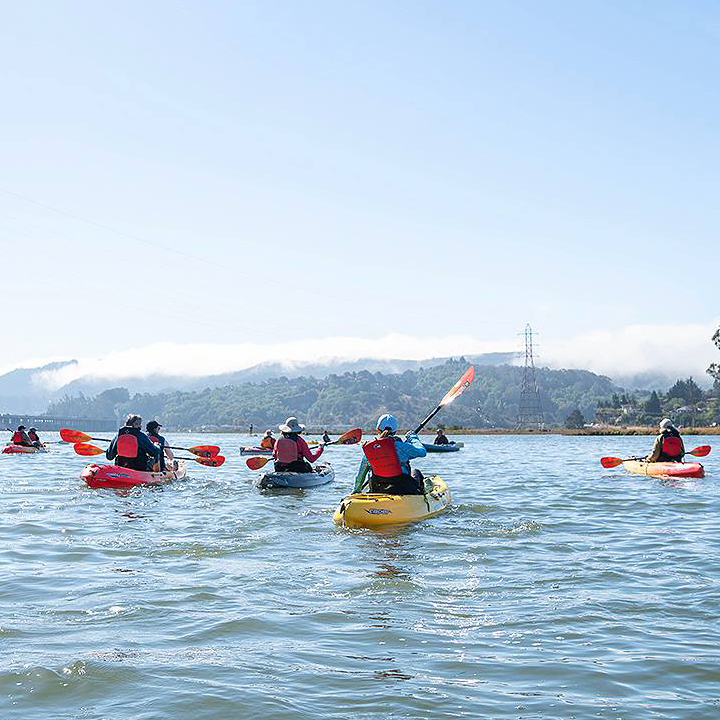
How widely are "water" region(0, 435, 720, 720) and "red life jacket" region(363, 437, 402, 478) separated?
4.06ft

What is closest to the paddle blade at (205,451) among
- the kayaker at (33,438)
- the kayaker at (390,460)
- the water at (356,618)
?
the water at (356,618)

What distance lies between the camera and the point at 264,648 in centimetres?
747

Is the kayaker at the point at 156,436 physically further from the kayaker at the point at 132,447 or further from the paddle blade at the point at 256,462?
the paddle blade at the point at 256,462

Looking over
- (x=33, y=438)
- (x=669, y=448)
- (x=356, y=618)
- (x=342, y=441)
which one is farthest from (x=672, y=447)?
(x=33, y=438)

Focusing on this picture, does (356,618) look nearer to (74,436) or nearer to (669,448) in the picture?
(74,436)

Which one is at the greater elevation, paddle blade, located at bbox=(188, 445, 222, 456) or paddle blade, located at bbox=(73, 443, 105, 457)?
paddle blade, located at bbox=(73, 443, 105, 457)

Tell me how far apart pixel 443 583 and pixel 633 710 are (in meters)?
4.31

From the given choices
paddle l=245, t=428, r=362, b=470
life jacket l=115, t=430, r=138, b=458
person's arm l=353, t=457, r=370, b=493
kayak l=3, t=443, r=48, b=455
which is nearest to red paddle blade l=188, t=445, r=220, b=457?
paddle l=245, t=428, r=362, b=470

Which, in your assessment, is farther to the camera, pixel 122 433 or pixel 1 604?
pixel 122 433

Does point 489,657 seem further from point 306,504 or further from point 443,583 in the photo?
point 306,504

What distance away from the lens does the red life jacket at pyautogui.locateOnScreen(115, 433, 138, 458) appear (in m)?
22.3

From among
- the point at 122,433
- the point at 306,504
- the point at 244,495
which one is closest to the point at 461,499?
the point at 306,504

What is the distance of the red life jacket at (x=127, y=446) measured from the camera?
22.3 metres

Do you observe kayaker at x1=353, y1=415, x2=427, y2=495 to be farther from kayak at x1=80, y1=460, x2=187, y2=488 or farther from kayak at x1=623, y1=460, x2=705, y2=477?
kayak at x1=623, y1=460, x2=705, y2=477
